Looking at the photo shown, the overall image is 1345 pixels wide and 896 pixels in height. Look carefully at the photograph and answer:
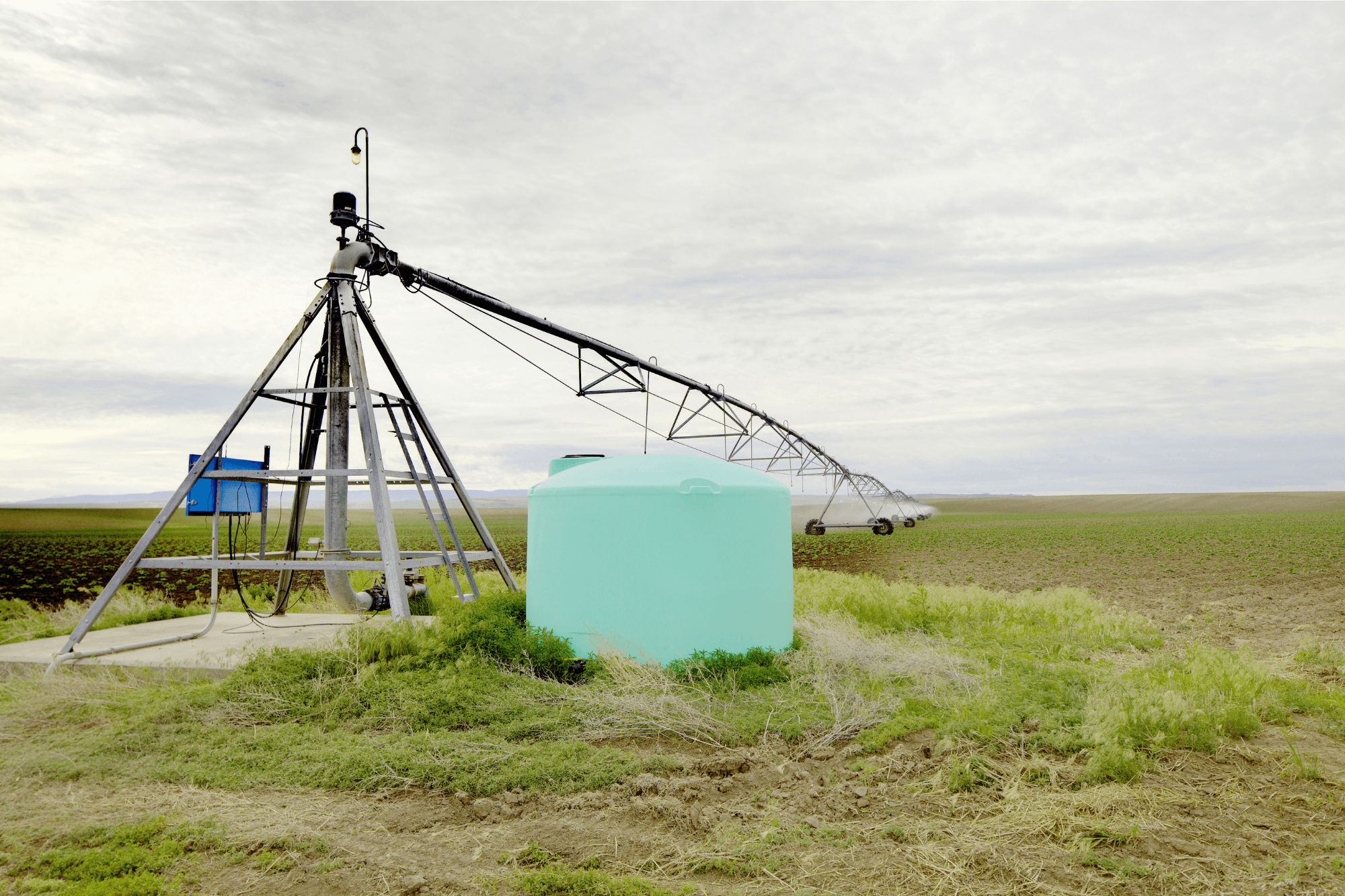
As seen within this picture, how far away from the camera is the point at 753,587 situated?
9805 millimetres

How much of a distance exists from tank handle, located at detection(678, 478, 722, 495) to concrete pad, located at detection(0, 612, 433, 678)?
3.95 metres

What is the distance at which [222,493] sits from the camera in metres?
11.8

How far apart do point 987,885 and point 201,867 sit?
506cm

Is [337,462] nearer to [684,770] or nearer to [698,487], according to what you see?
[698,487]

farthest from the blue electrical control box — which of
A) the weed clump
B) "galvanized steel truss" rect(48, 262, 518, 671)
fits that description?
the weed clump

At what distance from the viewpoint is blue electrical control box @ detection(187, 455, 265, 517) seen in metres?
11.5

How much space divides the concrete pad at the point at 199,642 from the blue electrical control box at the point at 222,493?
190cm

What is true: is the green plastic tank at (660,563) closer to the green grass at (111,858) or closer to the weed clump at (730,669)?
the weed clump at (730,669)

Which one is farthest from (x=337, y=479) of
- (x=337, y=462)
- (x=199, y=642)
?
(x=199, y=642)

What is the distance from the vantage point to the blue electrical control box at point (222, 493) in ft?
37.8

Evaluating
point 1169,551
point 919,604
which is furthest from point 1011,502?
point 919,604

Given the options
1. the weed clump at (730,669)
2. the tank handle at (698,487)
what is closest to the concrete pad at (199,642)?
the weed clump at (730,669)

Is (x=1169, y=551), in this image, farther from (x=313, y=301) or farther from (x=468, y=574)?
(x=313, y=301)

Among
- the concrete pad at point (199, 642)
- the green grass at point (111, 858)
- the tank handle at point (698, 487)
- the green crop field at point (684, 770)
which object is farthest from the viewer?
the concrete pad at point (199, 642)
